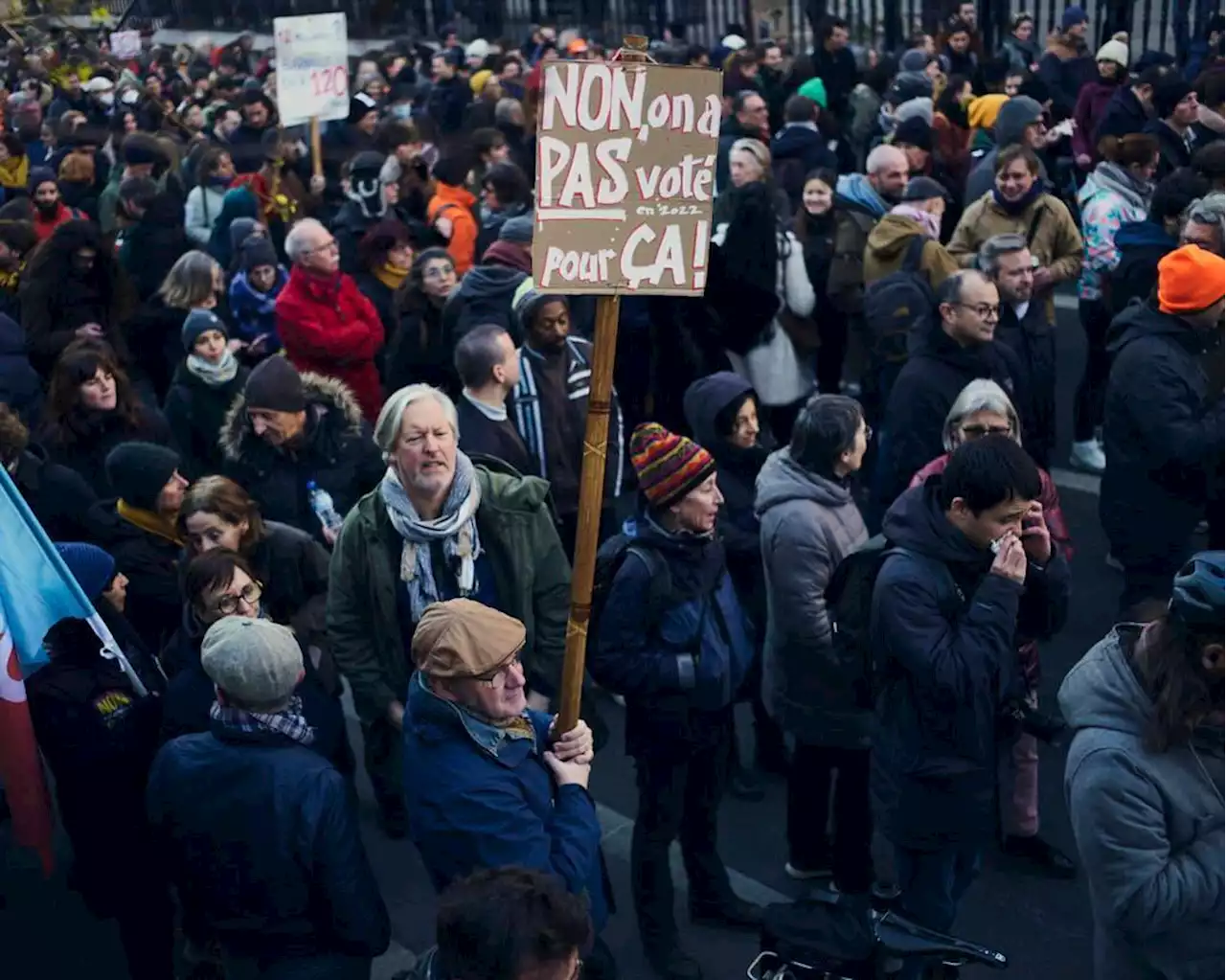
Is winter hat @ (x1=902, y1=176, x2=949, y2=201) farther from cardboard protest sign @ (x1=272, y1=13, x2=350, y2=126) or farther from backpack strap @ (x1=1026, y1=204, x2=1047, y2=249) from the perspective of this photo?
cardboard protest sign @ (x1=272, y1=13, x2=350, y2=126)

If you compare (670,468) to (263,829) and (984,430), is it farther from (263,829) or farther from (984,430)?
(263,829)

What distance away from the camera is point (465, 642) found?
3230 mm

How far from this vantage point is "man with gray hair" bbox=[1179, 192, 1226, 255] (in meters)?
5.98

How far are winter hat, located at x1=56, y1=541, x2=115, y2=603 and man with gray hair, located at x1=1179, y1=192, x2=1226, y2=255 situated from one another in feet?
13.9

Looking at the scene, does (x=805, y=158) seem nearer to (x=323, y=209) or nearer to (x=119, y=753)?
(x=323, y=209)

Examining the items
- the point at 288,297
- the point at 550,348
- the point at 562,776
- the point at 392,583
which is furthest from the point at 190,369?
the point at 562,776

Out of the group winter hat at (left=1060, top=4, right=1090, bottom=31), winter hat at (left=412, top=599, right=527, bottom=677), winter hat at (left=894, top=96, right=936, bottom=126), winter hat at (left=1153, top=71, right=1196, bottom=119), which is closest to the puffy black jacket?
winter hat at (left=412, top=599, right=527, bottom=677)

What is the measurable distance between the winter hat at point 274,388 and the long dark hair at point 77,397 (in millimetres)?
742

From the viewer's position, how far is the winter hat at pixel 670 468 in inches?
163

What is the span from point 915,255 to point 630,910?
3.36m

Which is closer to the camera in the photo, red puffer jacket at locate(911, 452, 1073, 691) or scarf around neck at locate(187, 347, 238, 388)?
red puffer jacket at locate(911, 452, 1073, 691)

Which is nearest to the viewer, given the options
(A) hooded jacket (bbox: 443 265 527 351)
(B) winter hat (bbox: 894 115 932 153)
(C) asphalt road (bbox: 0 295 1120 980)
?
(C) asphalt road (bbox: 0 295 1120 980)

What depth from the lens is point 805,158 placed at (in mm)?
9594

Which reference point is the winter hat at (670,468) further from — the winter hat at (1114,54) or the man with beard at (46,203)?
the winter hat at (1114,54)
